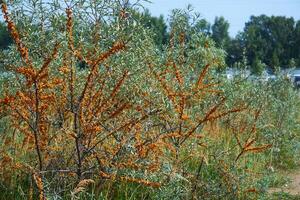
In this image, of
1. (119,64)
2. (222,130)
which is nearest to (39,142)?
(119,64)

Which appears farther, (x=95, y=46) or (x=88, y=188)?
(x=88, y=188)

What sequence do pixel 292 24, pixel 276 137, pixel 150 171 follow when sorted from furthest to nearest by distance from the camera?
pixel 292 24 < pixel 276 137 < pixel 150 171

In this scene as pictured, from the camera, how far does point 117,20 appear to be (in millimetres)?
3936

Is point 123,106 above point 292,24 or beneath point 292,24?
beneath

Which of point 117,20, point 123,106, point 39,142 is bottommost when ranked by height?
point 39,142

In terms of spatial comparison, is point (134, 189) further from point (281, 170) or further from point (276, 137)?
point (276, 137)

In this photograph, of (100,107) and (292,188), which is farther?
(292,188)

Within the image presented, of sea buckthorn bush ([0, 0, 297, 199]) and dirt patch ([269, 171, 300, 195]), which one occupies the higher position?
sea buckthorn bush ([0, 0, 297, 199])

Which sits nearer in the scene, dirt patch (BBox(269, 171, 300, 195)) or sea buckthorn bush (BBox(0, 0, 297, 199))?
sea buckthorn bush (BBox(0, 0, 297, 199))

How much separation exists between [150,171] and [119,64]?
94 cm

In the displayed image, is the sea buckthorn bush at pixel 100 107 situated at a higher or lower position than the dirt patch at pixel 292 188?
higher

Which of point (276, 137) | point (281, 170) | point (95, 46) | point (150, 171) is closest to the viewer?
point (95, 46)

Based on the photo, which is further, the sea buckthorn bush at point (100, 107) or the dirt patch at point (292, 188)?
the dirt patch at point (292, 188)

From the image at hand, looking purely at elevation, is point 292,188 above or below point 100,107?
below
